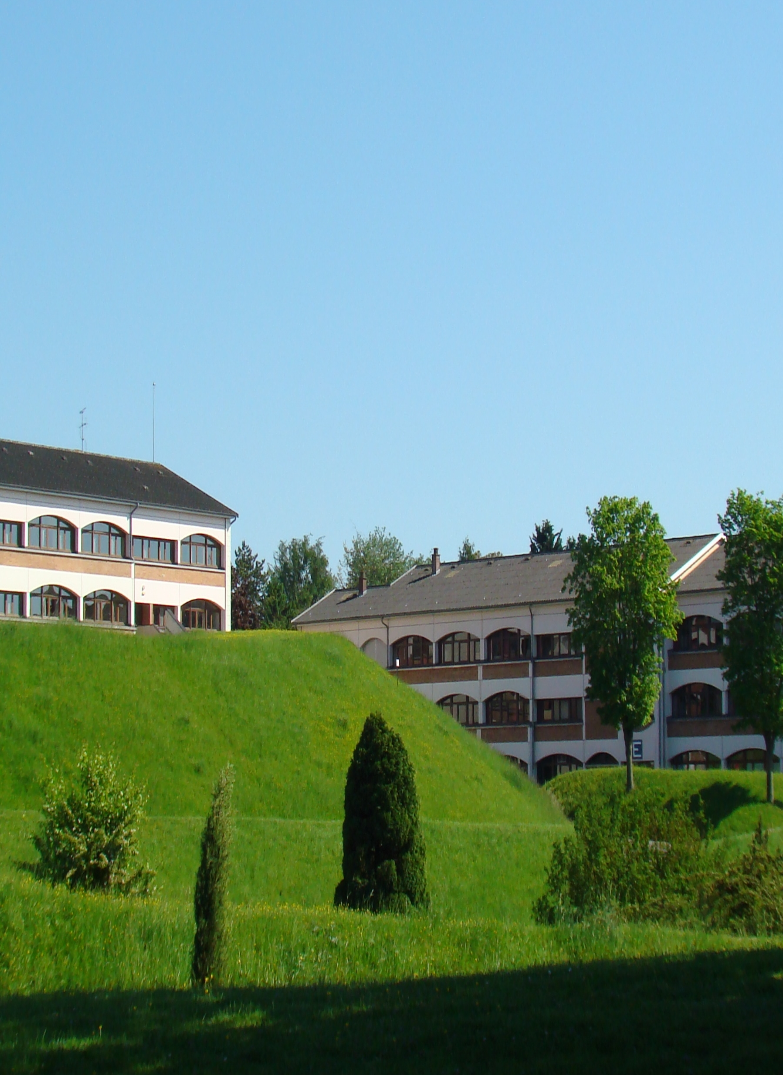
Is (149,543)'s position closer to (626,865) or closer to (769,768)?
(769,768)

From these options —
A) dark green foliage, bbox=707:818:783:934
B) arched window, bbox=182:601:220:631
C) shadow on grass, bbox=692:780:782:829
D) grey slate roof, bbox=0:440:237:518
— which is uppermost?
grey slate roof, bbox=0:440:237:518

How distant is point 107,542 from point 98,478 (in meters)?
4.19

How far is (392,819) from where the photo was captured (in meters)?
20.5

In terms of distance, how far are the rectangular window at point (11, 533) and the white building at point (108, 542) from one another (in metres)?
0.05

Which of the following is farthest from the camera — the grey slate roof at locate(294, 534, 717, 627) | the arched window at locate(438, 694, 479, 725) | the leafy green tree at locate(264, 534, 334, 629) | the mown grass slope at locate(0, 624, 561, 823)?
the leafy green tree at locate(264, 534, 334, 629)

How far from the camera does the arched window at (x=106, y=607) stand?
64500mm

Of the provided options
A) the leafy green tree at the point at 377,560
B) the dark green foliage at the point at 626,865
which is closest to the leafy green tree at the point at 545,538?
the leafy green tree at the point at 377,560

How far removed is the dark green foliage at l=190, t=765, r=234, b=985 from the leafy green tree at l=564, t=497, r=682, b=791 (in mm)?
40401

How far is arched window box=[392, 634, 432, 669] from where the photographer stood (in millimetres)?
74000

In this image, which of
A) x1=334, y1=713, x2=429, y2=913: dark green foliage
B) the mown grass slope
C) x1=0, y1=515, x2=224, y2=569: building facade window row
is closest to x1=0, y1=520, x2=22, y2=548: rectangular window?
x1=0, y1=515, x2=224, y2=569: building facade window row

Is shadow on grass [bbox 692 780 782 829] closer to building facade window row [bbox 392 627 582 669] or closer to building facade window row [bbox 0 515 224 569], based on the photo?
building facade window row [bbox 392 627 582 669]

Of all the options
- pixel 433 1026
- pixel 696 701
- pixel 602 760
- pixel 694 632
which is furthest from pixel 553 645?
pixel 433 1026

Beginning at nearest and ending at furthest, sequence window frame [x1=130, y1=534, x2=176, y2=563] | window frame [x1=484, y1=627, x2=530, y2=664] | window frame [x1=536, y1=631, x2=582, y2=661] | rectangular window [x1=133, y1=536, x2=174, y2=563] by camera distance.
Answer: window frame [x1=130, y1=534, x2=176, y2=563]
rectangular window [x1=133, y1=536, x2=174, y2=563]
window frame [x1=536, y1=631, x2=582, y2=661]
window frame [x1=484, y1=627, x2=530, y2=664]

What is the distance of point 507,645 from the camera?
71.0m
